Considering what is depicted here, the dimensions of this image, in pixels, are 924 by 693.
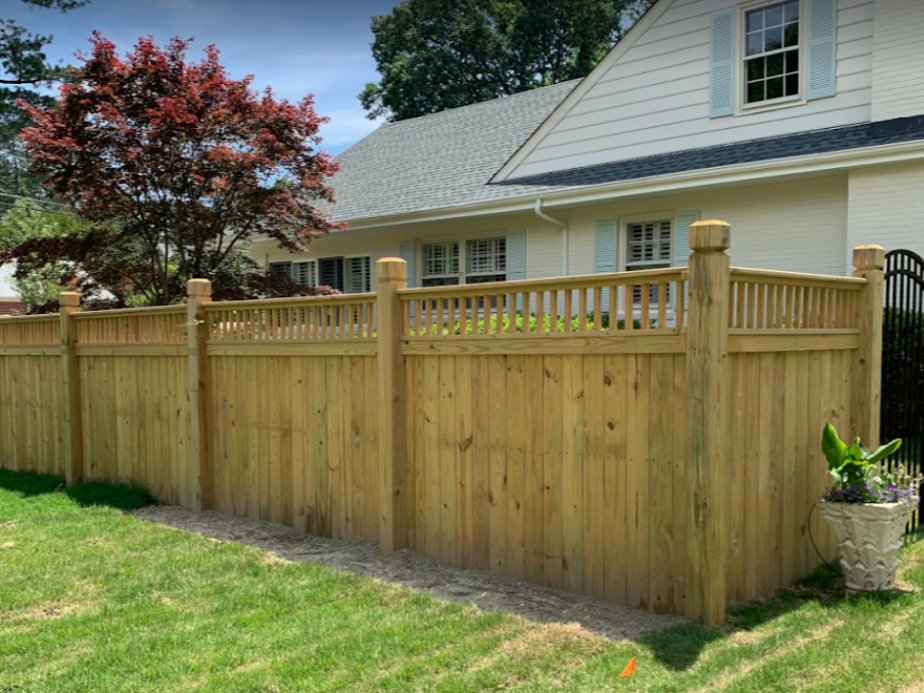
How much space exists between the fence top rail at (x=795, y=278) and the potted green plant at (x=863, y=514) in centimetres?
89

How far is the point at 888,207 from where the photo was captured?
8391 mm

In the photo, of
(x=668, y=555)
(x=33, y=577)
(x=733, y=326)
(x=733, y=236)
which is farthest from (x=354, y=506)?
(x=733, y=236)

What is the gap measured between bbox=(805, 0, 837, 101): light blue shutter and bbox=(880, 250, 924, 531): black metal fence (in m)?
4.41

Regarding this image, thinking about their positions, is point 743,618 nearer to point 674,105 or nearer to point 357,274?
point 674,105

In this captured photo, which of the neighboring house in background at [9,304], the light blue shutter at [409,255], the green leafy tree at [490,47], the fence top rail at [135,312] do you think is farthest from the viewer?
the green leafy tree at [490,47]

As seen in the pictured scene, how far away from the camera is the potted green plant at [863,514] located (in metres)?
4.40

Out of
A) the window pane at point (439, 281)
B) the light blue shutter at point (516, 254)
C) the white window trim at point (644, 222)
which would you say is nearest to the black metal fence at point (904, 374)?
the white window trim at point (644, 222)

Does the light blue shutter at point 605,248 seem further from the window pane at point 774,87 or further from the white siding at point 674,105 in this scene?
the window pane at point 774,87

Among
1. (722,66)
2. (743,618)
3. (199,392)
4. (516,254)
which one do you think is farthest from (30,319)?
(722,66)

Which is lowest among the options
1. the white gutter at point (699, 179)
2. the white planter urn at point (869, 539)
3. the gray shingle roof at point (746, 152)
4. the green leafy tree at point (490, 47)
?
the white planter urn at point (869, 539)

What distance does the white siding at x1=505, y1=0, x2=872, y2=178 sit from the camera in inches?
372

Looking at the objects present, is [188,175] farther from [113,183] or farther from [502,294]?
[502,294]

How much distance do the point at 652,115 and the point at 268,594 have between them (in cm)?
869

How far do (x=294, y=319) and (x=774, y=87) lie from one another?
7.10 metres
